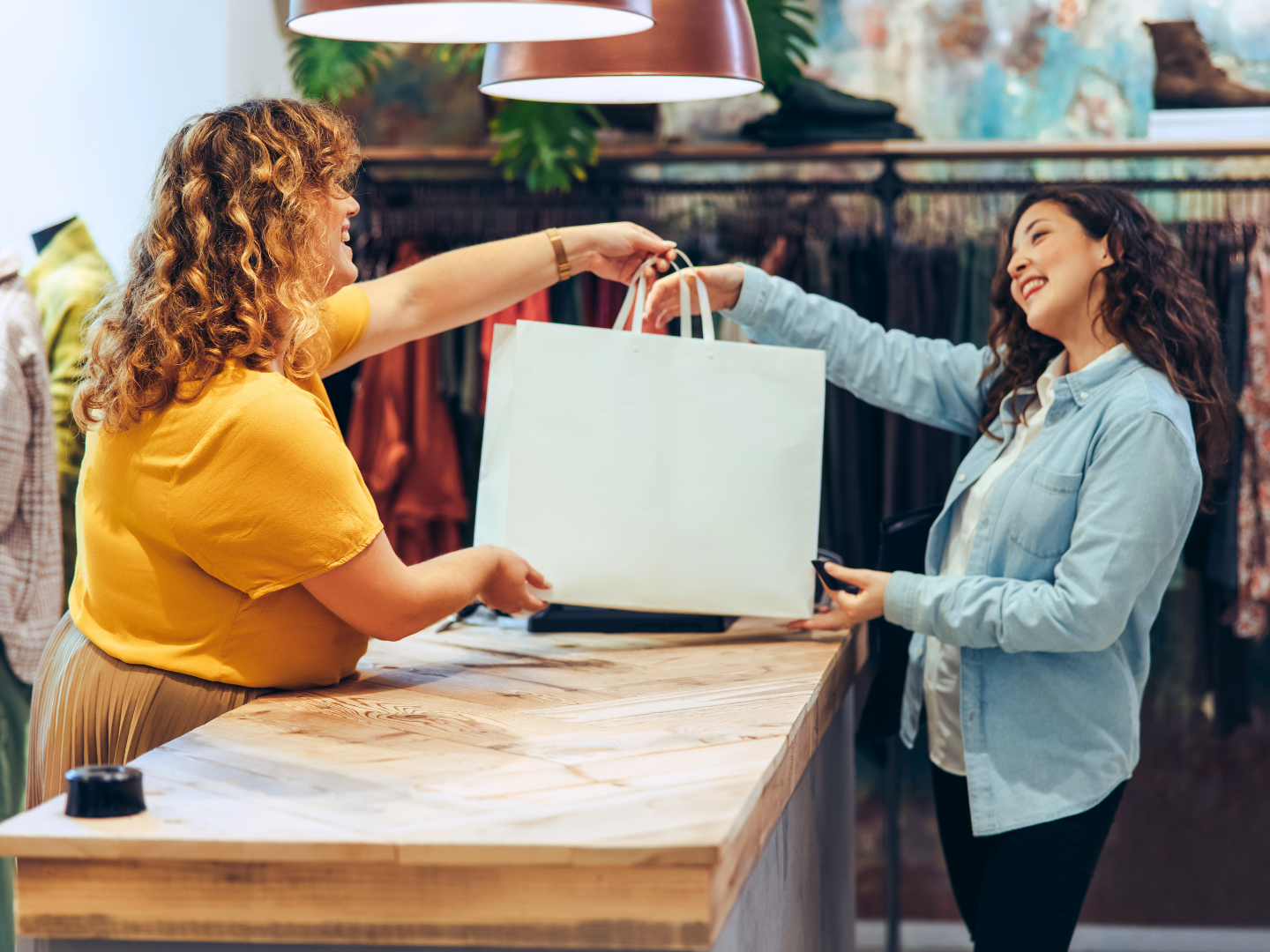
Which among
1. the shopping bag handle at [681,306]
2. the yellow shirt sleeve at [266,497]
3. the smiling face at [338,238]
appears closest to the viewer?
the yellow shirt sleeve at [266,497]

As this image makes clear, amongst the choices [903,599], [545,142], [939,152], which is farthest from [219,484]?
[939,152]

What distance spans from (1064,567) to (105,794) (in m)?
1.23

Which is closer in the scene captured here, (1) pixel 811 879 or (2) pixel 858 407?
(1) pixel 811 879

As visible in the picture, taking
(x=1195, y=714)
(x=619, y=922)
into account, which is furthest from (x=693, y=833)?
(x=1195, y=714)

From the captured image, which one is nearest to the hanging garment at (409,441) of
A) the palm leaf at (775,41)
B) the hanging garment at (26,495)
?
the hanging garment at (26,495)

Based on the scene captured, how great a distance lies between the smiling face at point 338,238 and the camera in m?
1.51

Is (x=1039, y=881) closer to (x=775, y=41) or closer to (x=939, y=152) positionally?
(x=939, y=152)

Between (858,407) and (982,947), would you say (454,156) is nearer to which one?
(858,407)

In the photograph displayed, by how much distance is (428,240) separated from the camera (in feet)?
10.4

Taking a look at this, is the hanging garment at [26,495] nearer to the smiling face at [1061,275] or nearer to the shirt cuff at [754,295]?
the shirt cuff at [754,295]

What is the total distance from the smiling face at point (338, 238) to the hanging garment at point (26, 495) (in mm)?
1153

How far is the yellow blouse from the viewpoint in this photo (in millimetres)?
1297

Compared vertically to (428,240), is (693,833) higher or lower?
lower

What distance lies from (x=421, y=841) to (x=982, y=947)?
1083mm
